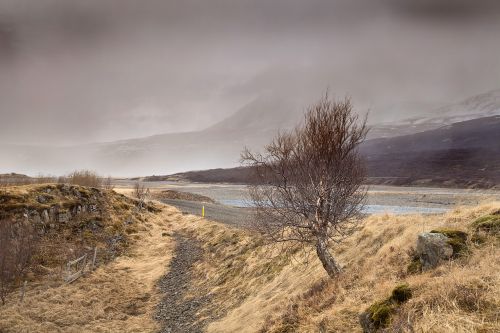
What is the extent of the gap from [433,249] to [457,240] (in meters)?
0.82

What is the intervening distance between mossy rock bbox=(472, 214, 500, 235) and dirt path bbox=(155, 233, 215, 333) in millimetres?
12321

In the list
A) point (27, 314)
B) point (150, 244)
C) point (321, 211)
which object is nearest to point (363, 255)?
point (321, 211)

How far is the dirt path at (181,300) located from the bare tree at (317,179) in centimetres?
670

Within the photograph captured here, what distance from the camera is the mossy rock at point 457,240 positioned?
9931 mm

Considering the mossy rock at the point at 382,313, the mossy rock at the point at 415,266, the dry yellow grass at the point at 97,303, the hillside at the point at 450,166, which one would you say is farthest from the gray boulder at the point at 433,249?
the hillside at the point at 450,166

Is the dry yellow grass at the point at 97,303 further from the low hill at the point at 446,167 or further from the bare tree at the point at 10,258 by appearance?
the low hill at the point at 446,167

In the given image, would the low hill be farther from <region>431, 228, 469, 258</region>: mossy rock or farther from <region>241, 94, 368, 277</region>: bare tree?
<region>431, 228, 469, 258</region>: mossy rock

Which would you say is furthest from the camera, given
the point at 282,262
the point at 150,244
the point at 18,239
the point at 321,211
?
the point at 150,244

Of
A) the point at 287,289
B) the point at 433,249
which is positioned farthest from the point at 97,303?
the point at 433,249

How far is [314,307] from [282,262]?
9042 mm

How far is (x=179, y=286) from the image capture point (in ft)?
78.4

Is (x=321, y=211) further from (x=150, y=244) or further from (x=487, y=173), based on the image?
(x=487, y=173)

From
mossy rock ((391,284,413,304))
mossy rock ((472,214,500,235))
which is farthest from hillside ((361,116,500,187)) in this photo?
mossy rock ((391,284,413,304))

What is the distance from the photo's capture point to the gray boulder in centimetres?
978
